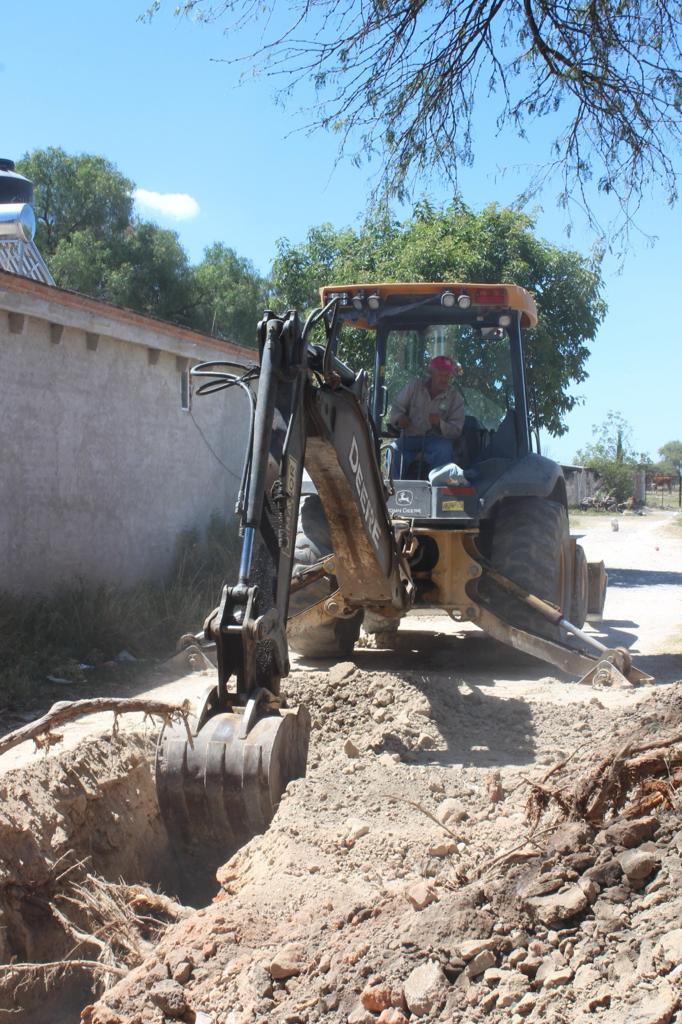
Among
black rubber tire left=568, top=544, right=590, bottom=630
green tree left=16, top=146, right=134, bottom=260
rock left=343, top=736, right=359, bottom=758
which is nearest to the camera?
rock left=343, top=736, right=359, bottom=758

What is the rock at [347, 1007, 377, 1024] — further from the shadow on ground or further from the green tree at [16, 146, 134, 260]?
the green tree at [16, 146, 134, 260]

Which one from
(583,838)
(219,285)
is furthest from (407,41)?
(219,285)

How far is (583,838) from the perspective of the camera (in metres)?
3.28

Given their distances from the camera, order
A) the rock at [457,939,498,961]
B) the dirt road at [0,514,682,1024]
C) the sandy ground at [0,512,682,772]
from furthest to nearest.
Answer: the sandy ground at [0,512,682,772]
the rock at [457,939,498,961]
the dirt road at [0,514,682,1024]

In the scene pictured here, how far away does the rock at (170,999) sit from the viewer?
3.10 meters

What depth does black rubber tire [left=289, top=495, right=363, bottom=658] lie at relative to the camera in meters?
7.85

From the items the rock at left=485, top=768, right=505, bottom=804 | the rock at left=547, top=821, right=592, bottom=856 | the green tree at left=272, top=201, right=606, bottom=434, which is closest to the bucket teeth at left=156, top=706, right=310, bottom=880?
the rock at left=485, top=768, right=505, bottom=804

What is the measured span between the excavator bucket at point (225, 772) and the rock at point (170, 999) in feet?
3.61

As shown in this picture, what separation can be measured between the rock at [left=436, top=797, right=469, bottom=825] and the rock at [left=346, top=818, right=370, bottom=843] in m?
0.31

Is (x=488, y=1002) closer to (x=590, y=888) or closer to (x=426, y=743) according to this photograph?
(x=590, y=888)

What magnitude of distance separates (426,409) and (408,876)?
4621mm

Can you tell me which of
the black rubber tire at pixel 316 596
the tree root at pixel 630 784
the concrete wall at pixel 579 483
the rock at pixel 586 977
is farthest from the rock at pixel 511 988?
the concrete wall at pixel 579 483

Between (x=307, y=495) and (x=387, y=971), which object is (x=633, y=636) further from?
(x=387, y=971)

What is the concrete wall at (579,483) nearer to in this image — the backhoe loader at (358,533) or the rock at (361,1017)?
the backhoe loader at (358,533)
